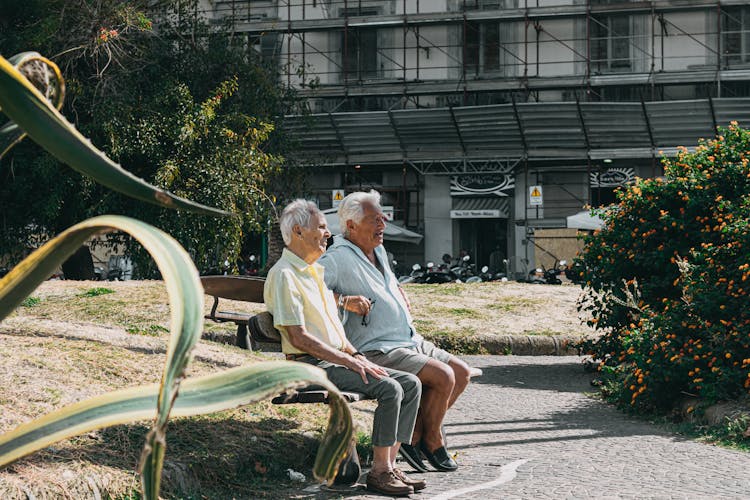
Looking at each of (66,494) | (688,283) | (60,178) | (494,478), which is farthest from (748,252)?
(60,178)

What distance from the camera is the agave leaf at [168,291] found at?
3.96ft

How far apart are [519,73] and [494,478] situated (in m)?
34.2

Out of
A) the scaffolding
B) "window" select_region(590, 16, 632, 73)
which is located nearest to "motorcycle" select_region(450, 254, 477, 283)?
the scaffolding

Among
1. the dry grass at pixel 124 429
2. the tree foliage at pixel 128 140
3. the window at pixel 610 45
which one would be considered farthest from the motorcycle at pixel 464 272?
the dry grass at pixel 124 429

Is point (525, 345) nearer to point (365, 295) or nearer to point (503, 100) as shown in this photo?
point (365, 295)

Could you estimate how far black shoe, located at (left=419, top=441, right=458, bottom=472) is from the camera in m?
5.74

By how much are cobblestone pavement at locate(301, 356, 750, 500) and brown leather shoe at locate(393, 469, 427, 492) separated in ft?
0.19

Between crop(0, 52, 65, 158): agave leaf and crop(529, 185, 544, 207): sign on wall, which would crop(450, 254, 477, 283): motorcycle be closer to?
crop(529, 185, 544, 207): sign on wall

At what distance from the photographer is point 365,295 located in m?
5.79

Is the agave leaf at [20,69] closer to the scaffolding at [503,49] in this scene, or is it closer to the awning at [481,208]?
the scaffolding at [503,49]

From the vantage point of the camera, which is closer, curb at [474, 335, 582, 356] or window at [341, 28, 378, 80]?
curb at [474, 335, 582, 356]

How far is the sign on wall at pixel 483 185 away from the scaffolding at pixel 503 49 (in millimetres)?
2795

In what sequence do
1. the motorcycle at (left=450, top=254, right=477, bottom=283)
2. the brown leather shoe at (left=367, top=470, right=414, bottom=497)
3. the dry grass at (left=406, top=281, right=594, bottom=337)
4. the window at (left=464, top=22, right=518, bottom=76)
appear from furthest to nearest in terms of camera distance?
the window at (left=464, top=22, right=518, bottom=76) < the motorcycle at (left=450, top=254, right=477, bottom=283) < the dry grass at (left=406, top=281, right=594, bottom=337) < the brown leather shoe at (left=367, top=470, right=414, bottom=497)

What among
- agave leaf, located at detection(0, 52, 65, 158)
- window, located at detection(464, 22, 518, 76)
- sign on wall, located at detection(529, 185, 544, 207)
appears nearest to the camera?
agave leaf, located at detection(0, 52, 65, 158)
